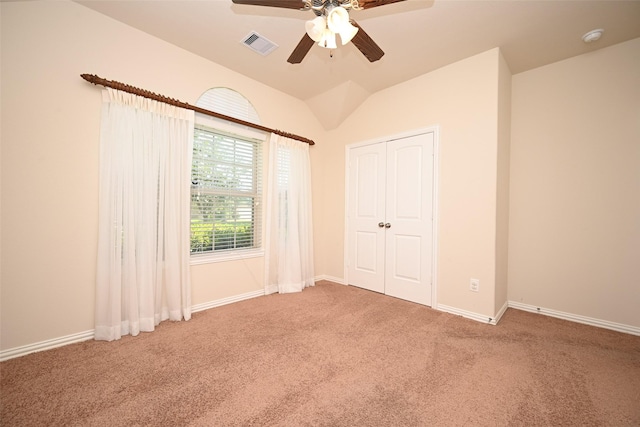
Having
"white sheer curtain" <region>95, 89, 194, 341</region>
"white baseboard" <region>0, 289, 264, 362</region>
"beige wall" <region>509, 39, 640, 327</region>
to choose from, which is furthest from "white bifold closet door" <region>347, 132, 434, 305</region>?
"white baseboard" <region>0, 289, 264, 362</region>

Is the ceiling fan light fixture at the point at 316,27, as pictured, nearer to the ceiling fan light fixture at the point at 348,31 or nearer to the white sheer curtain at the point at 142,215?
the ceiling fan light fixture at the point at 348,31

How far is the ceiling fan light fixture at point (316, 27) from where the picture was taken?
4.87ft

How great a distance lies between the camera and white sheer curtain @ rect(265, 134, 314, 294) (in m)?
3.23

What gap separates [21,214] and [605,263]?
199 inches

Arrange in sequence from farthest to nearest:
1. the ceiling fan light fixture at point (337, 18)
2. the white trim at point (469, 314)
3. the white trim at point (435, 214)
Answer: the white trim at point (435, 214)
the white trim at point (469, 314)
the ceiling fan light fixture at point (337, 18)

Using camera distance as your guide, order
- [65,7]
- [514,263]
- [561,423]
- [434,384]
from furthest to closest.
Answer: [514,263], [65,7], [434,384], [561,423]

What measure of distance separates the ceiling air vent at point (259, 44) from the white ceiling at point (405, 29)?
0.05m

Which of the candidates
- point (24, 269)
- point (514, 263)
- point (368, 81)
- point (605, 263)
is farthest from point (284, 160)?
point (605, 263)

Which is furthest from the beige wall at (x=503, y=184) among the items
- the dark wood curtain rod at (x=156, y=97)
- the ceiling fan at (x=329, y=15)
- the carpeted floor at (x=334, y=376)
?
the dark wood curtain rod at (x=156, y=97)

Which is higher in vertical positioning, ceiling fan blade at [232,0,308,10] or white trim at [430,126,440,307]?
ceiling fan blade at [232,0,308,10]

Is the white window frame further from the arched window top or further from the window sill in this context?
the arched window top

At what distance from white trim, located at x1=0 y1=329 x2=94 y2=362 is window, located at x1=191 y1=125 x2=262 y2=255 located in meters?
1.06

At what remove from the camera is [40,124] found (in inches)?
73.0

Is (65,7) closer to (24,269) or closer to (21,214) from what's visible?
(21,214)
